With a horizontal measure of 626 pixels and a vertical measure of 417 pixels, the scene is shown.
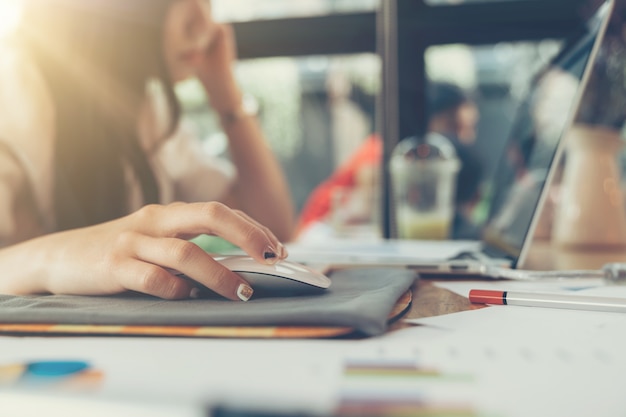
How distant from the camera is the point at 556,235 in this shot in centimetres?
89

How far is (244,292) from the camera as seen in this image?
0.43 metres

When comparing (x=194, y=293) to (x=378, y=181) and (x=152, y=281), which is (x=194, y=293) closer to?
(x=152, y=281)

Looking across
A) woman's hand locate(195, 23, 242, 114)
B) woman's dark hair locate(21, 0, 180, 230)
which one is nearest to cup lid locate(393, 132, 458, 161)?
woman's hand locate(195, 23, 242, 114)

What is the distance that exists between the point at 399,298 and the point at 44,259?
315 millimetres

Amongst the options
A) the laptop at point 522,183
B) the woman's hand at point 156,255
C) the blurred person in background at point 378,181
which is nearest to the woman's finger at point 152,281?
the woman's hand at point 156,255

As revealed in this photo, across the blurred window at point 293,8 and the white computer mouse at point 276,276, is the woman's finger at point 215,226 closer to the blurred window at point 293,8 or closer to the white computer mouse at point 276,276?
the white computer mouse at point 276,276

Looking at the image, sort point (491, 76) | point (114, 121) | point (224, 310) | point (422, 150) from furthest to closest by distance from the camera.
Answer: point (491, 76) → point (114, 121) → point (422, 150) → point (224, 310)

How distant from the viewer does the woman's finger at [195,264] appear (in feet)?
1.37

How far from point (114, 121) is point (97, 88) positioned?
10 centimetres

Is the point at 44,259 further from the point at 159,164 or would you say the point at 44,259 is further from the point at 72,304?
the point at 159,164

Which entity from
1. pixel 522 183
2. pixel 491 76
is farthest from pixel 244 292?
pixel 491 76

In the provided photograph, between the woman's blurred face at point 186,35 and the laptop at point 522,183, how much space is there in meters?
0.68

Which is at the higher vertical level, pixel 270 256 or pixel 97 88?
pixel 97 88

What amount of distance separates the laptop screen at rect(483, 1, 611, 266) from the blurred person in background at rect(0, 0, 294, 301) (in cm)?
42
